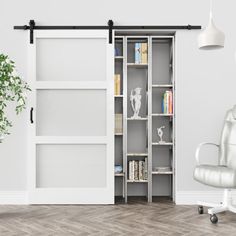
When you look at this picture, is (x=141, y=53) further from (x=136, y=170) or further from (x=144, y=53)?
(x=136, y=170)

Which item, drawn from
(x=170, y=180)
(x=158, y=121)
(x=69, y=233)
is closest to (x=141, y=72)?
(x=158, y=121)

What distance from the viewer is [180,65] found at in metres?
4.79

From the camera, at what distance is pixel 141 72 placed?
17.2 feet

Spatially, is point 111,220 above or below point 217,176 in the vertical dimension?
below

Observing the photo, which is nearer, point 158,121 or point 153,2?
point 153,2

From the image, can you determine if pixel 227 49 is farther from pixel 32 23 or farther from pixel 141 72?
pixel 32 23

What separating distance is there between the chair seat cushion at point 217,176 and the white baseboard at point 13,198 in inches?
86.1

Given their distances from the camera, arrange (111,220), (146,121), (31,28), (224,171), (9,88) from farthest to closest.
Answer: (146,121)
(31,28)
(9,88)
(111,220)
(224,171)

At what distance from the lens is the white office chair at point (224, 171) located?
381 centimetres

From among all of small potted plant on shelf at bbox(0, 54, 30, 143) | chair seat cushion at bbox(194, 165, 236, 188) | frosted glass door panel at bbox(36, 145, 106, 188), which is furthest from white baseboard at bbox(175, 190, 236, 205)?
small potted plant on shelf at bbox(0, 54, 30, 143)

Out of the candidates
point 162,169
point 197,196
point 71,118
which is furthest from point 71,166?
point 197,196

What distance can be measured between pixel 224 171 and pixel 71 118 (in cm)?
199

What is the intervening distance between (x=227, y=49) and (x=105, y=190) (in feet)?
7.76

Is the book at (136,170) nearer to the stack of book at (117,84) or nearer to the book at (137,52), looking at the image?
the stack of book at (117,84)
